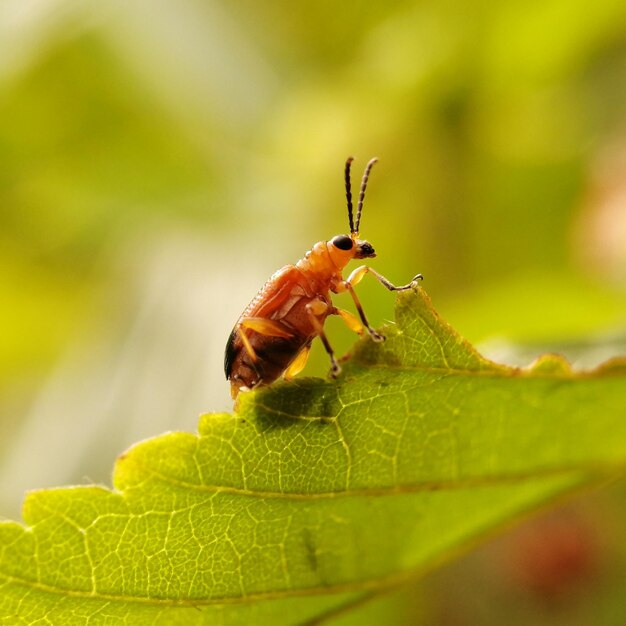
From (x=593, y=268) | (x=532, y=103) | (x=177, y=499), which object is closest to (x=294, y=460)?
(x=177, y=499)

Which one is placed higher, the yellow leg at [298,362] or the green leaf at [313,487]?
the yellow leg at [298,362]

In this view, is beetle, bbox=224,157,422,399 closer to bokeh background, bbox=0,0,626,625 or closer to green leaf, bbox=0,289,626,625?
green leaf, bbox=0,289,626,625

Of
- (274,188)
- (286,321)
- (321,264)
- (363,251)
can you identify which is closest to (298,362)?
(286,321)

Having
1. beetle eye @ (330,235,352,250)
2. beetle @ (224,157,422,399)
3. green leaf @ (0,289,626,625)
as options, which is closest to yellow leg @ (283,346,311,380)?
beetle @ (224,157,422,399)

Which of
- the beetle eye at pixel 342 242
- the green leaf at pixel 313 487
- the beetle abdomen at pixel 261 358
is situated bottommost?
the green leaf at pixel 313 487

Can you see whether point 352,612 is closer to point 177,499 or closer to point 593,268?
point 177,499

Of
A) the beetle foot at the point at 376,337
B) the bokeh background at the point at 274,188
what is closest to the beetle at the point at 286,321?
the beetle foot at the point at 376,337

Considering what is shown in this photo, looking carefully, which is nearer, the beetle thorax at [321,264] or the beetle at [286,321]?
the beetle at [286,321]

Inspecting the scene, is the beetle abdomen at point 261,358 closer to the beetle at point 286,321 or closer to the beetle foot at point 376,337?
the beetle at point 286,321
